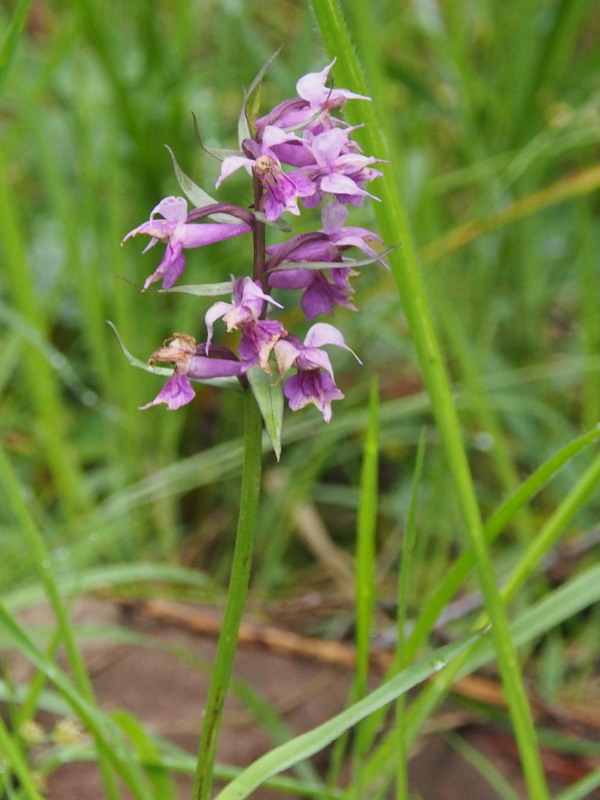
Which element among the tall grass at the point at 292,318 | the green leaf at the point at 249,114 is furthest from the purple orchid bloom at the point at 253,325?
the tall grass at the point at 292,318

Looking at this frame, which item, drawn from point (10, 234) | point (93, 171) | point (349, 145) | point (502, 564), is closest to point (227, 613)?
point (349, 145)

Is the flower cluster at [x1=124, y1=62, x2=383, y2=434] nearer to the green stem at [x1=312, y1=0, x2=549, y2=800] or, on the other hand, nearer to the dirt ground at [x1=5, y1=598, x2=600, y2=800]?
the green stem at [x1=312, y1=0, x2=549, y2=800]

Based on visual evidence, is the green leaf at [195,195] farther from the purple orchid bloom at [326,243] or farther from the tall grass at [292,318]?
the tall grass at [292,318]

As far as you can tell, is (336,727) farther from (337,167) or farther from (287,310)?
(287,310)

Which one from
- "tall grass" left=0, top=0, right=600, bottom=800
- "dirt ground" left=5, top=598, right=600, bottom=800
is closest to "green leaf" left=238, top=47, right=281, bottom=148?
"tall grass" left=0, top=0, right=600, bottom=800

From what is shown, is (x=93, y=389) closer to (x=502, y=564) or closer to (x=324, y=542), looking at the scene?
(x=324, y=542)

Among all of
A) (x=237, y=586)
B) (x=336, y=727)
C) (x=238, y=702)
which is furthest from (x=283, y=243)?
(x=238, y=702)

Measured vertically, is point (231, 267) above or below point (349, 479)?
above
